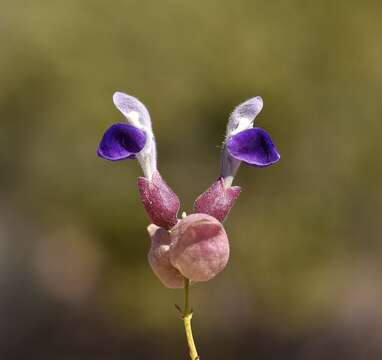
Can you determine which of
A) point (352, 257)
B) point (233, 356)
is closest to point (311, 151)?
point (352, 257)

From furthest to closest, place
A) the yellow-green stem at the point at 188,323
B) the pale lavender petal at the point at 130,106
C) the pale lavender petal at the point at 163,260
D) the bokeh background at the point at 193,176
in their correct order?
the bokeh background at the point at 193,176 < the pale lavender petal at the point at 130,106 < the pale lavender petal at the point at 163,260 < the yellow-green stem at the point at 188,323

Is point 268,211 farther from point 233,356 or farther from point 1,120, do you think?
point 1,120

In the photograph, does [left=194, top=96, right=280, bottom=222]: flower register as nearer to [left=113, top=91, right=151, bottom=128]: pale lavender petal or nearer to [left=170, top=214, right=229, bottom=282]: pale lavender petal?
[left=170, top=214, right=229, bottom=282]: pale lavender petal

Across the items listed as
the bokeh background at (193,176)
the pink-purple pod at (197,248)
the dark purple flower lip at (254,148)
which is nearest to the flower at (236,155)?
the dark purple flower lip at (254,148)

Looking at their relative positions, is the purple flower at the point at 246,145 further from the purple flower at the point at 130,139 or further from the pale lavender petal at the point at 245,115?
the purple flower at the point at 130,139

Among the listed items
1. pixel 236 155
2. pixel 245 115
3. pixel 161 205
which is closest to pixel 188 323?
pixel 161 205

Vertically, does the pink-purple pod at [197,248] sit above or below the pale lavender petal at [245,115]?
below

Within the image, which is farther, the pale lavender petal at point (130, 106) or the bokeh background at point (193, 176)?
the bokeh background at point (193, 176)

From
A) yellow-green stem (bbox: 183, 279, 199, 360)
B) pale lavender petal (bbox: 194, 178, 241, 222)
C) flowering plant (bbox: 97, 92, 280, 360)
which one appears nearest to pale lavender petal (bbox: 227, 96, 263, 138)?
flowering plant (bbox: 97, 92, 280, 360)
